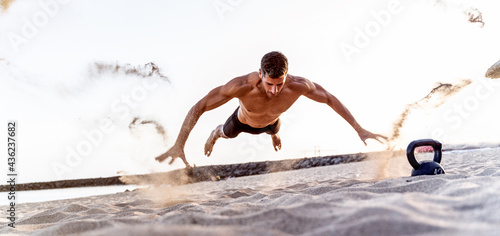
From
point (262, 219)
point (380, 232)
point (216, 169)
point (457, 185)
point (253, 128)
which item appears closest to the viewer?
point (380, 232)

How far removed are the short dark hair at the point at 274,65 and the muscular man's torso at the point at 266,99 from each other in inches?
15.9

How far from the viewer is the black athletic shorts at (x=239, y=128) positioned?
5.42 metres

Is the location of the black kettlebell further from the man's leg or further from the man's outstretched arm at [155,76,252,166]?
the man's leg

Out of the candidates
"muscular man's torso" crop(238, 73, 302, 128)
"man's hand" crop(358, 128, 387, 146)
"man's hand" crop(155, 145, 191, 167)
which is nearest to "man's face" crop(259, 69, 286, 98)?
"muscular man's torso" crop(238, 73, 302, 128)

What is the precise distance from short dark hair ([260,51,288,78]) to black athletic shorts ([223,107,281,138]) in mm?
1734

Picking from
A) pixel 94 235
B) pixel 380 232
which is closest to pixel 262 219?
pixel 380 232

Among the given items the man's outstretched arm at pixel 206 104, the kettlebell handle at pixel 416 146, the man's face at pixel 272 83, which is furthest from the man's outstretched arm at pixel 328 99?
the kettlebell handle at pixel 416 146

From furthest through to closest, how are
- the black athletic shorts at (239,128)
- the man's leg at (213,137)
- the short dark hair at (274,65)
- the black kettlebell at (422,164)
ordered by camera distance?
the man's leg at (213,137), the black athletic shorts at (239,128), the short dark hair at (274,65), the black kettlebell at (422,164)

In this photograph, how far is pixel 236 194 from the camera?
13.1 ft

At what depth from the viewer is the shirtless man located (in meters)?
3.68

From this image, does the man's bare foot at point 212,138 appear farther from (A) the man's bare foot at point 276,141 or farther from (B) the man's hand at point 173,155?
(B) the man's hand at point 173,155

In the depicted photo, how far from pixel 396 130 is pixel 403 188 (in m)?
2.64

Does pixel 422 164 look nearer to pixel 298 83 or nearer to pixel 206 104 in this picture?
pixel 298 83

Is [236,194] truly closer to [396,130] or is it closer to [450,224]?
[396,130]
